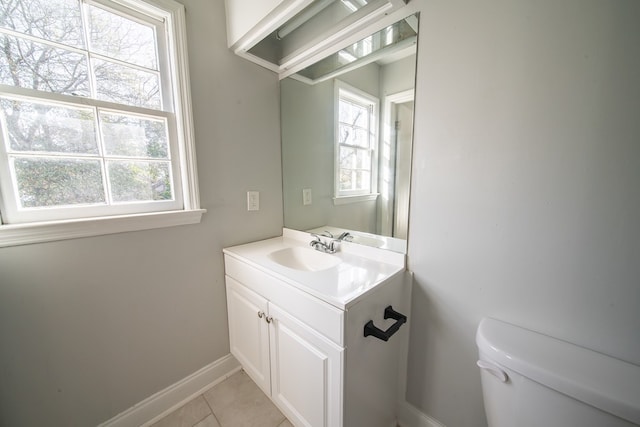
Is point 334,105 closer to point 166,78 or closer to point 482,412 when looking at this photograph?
point 166,78

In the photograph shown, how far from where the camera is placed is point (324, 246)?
1343 mm

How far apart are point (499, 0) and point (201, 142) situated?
140cm

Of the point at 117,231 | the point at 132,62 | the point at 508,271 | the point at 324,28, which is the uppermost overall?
the point at 324,28

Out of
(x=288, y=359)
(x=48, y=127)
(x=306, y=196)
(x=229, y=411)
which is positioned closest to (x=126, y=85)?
(x=48, y=127)

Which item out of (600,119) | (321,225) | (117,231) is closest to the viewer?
(600,119)

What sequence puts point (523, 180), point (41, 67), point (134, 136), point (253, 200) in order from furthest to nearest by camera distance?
point (253, 200) < point (134, 136) < point (41, 67) < point (523, 180)

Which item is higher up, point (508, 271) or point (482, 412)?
point (508, 271)

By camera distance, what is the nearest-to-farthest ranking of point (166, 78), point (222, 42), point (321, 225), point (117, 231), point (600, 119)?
point (600, 119) → point (117, 231) → point (166, 78) → point (222, 42) → point (321, 225)

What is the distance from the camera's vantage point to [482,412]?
3.08ft

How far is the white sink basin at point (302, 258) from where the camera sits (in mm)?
1302

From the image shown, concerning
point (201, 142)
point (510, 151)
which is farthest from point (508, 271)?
point (201, 142)

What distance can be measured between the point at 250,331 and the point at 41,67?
1477 mm

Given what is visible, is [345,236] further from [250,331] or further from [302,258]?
[250,331]

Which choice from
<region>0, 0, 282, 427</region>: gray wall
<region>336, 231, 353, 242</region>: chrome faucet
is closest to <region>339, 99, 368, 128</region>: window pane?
<region>0, 0, 282, 427</region>: gray wall
